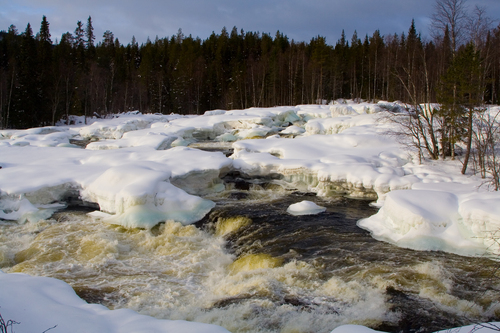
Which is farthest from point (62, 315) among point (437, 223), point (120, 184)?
point (437, 223)

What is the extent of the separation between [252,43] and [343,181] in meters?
51.7

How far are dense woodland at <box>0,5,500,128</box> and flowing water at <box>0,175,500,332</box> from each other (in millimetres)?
26536

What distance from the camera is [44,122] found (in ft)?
110

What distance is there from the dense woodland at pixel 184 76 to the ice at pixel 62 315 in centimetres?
3091

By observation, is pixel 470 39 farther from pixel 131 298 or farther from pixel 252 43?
pixel 252 43


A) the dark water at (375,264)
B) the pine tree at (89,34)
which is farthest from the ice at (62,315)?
the pine tree at (89,34)

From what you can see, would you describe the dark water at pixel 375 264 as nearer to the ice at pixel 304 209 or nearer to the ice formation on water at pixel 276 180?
the ice at pixel 304 209

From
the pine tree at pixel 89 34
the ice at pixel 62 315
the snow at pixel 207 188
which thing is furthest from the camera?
the pine tree at pixel 89 34

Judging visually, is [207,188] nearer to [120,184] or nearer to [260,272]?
[120,184]

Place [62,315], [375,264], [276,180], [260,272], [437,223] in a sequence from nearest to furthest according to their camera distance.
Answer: [62,315], [260,272], [375,264], [437,223], [276,180]

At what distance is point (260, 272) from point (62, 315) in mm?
3459

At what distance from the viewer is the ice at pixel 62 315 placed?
340cm

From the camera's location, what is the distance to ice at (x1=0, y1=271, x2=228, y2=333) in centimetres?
340

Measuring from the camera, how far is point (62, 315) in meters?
3.65
